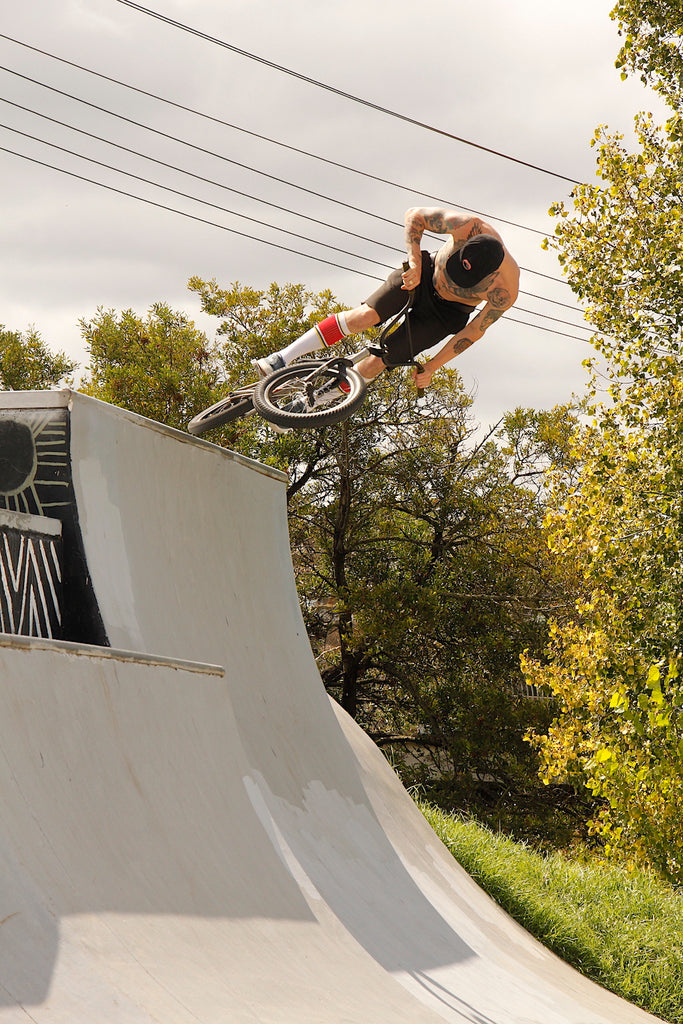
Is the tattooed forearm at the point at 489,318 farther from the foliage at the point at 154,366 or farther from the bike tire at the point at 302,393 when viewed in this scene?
the foliage at the point at 154,366

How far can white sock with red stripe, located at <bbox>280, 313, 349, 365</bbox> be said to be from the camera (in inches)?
281

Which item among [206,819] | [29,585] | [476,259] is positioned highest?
[476,259]

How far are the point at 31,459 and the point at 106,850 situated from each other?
3094 mm

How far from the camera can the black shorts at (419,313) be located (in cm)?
688

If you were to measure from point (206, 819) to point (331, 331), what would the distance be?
13.6 feet

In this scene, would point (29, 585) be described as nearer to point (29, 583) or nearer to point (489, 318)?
point (29, 583)

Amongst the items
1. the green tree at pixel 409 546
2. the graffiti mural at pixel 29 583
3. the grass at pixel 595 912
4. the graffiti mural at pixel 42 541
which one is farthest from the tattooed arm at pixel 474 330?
the green tree at pixel 409 546

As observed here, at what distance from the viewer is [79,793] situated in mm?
3609

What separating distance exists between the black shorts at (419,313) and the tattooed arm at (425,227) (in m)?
0.11

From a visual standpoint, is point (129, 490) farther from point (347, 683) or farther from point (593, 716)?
point (347, 683)

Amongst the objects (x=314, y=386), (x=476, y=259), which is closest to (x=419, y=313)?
(x=476, y=259)

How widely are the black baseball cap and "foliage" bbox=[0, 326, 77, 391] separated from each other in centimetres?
1462

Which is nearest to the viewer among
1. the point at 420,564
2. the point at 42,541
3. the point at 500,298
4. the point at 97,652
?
the point at 97,652

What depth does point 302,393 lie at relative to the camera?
7.17 m
